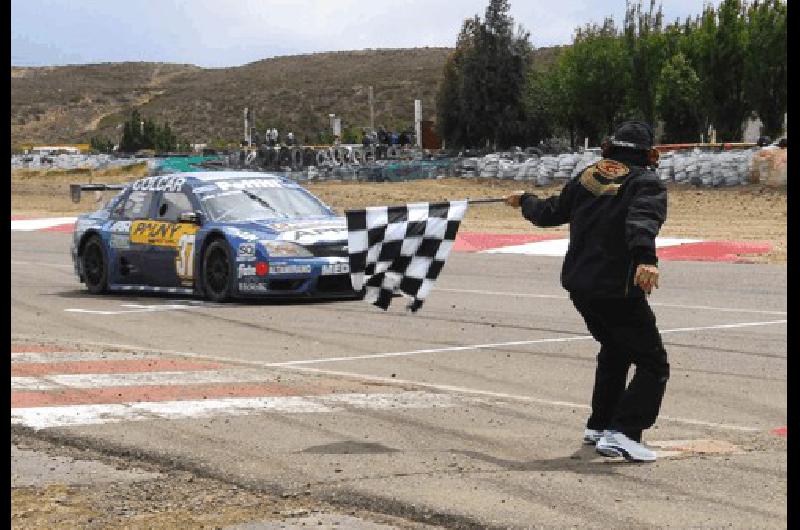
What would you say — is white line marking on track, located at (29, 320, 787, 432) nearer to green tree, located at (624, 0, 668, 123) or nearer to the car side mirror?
the car side mirror

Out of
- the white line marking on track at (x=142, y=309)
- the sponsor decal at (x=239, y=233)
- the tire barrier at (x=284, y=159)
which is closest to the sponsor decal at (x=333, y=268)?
the sponsor decal at (x=239, y=233)

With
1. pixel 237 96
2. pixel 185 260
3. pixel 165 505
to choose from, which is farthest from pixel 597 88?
pixel 237 96

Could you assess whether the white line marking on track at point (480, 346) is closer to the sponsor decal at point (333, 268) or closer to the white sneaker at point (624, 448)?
the sponsor decal at point (333, 268)

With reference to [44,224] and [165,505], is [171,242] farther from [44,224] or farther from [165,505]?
[44,224]

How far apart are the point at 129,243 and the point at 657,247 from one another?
8.01 m

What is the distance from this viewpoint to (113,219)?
1736 centimetres

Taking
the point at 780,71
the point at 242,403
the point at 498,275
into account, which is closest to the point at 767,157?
the point at 780,71

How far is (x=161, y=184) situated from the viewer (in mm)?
17031

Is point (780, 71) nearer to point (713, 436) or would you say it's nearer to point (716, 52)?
point (716, 52)

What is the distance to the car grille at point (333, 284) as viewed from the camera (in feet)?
50.2

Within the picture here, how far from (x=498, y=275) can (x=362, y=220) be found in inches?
403

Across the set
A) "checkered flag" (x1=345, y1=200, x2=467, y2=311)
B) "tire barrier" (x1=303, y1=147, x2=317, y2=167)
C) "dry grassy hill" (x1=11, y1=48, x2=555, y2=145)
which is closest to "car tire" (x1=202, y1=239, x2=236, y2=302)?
"checkered flag" (x1=345, y1=200, x2=467, y2=311)

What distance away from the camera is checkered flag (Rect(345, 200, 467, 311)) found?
28.1 feet

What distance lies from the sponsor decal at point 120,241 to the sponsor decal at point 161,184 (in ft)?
1.97
